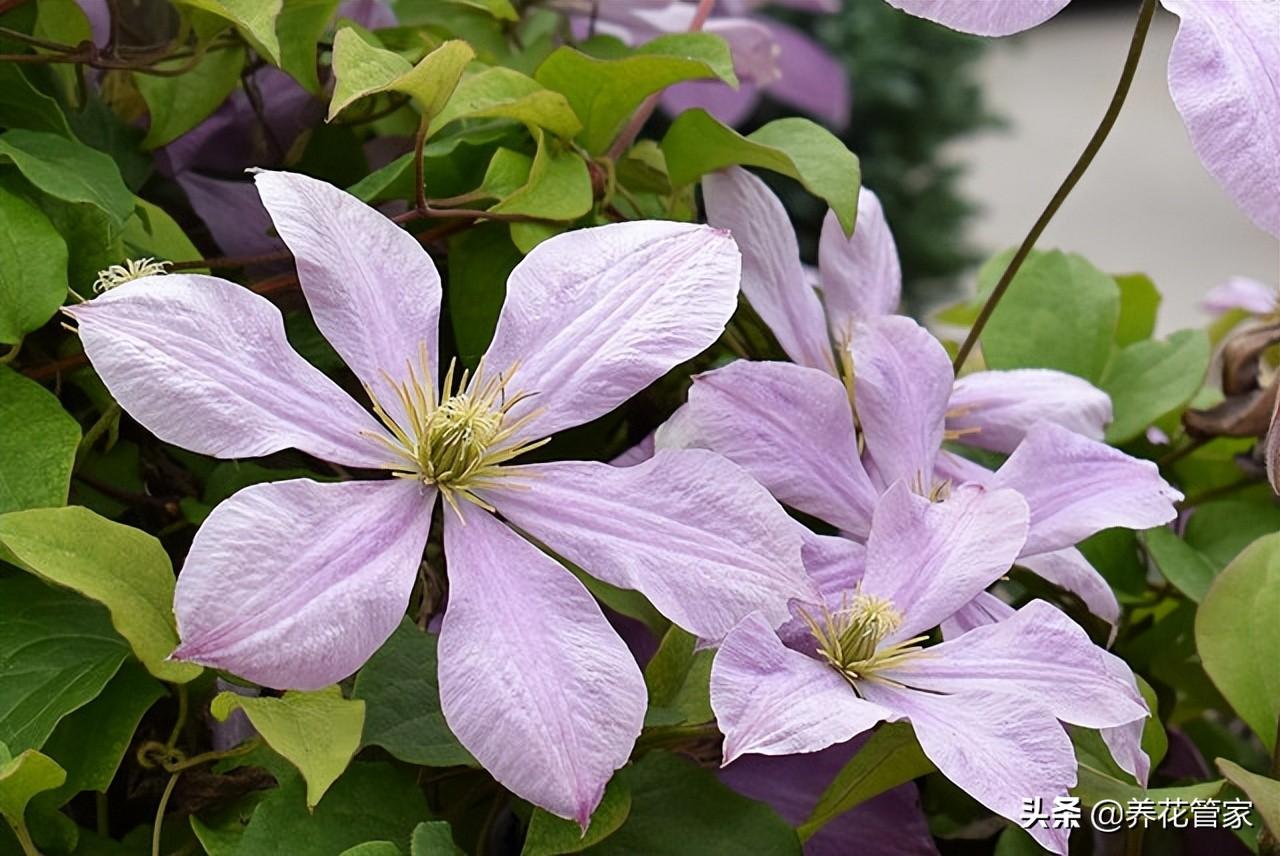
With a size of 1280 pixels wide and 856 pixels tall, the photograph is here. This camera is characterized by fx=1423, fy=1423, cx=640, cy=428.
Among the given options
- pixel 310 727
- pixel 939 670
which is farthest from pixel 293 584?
pixel 939 670

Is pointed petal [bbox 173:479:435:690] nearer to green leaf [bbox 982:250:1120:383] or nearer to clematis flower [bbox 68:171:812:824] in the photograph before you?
clematis flower [bbox 68:171:812:824]

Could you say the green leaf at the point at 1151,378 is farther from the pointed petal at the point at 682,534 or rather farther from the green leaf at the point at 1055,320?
the pointed petal at the point at 682,534

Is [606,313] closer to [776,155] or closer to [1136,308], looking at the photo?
[776,155]

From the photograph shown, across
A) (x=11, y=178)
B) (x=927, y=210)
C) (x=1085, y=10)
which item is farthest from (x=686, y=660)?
(x=1085, y=10)

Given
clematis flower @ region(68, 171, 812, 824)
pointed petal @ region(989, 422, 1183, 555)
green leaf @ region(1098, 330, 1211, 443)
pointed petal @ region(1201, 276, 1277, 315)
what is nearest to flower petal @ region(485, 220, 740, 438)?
clematis flower @ region(68, 171, 812, 824)

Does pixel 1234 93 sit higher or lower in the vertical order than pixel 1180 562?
higher

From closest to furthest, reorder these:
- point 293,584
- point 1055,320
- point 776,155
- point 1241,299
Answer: point 293,584
point 776,155
point 1055,320
point 1241,299

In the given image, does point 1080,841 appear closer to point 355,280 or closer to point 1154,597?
point 1154,597
